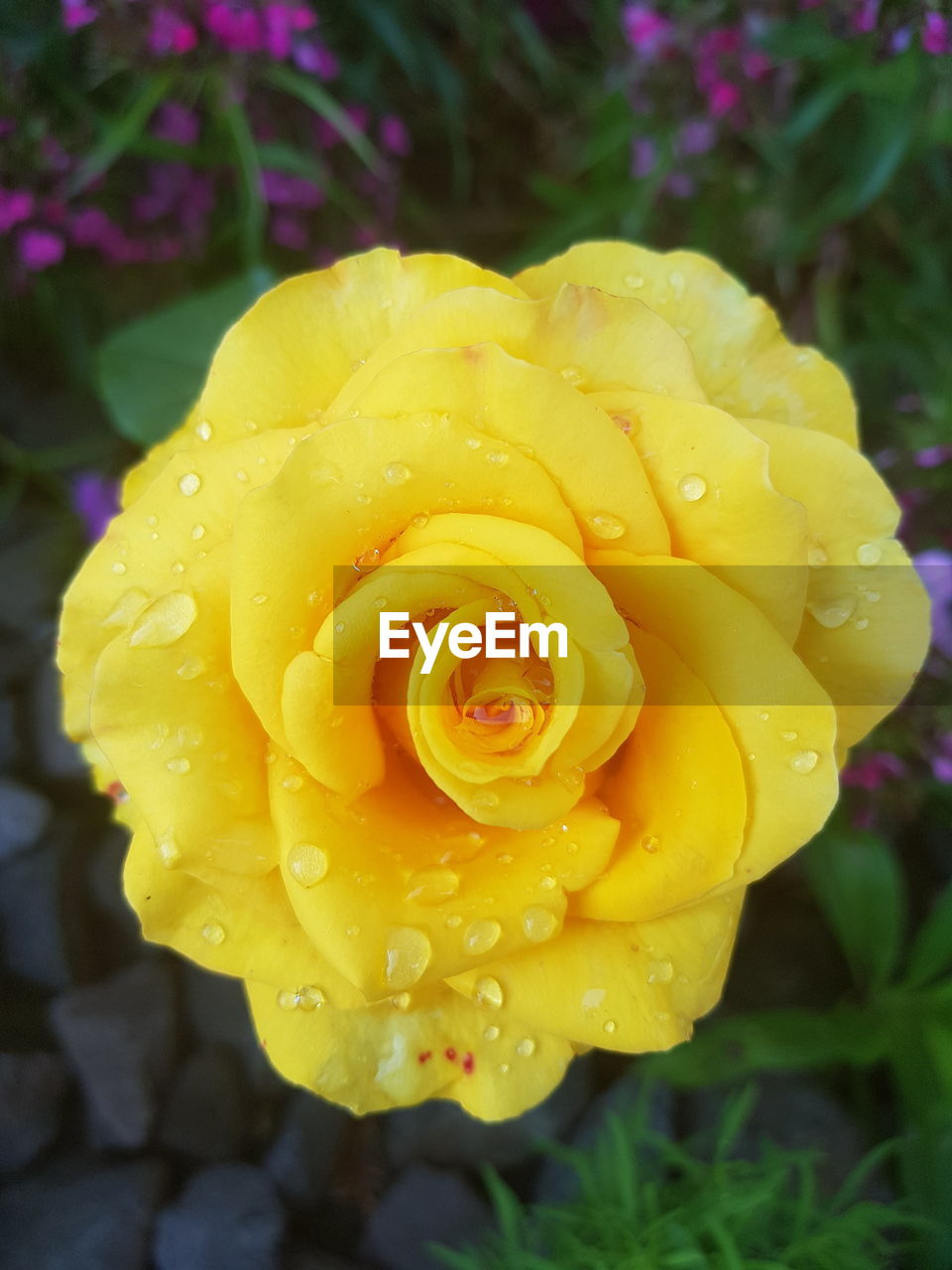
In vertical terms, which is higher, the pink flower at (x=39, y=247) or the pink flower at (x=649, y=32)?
the pink flower at (x=649, y=32)

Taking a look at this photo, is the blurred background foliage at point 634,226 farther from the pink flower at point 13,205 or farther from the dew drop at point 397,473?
the dew drop at point 397,473

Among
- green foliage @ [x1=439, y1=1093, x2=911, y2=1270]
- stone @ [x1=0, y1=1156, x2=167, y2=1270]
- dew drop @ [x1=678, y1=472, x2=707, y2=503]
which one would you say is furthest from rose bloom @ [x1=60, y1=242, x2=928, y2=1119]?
stone @ [x1=0, y1=1156, x2=167, y2=1270]

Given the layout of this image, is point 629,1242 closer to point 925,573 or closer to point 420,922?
point 420,922

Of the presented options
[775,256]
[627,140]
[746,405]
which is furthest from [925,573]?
[627,140]

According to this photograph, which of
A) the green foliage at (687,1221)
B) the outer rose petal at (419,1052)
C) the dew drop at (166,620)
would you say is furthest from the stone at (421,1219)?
the dew drop at (166,620)

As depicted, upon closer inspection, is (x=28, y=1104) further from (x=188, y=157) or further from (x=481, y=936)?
(x=188, y=157)

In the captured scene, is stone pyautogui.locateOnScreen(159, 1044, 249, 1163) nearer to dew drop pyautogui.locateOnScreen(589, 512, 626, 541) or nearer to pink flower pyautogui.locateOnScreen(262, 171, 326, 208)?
dew drop pyautogui.locateOnScreen(589, 512, 626, 541)
